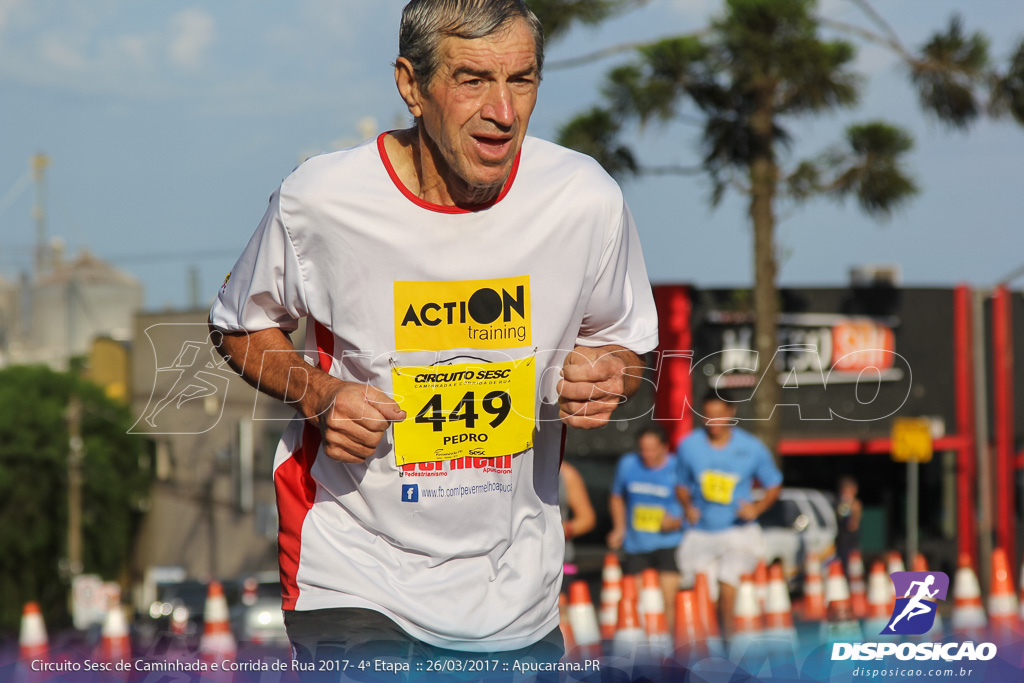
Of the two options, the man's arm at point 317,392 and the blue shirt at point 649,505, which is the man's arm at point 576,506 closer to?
the blue shirt at point 649,505

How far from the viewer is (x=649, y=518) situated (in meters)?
9.57

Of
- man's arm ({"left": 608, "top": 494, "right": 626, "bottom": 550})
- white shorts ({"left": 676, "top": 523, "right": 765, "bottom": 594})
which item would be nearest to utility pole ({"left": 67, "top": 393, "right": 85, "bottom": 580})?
man's arm ({"left": 608, "top": 494, "right": 626, "bottom": 550})

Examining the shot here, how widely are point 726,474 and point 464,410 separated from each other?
6.51 meters

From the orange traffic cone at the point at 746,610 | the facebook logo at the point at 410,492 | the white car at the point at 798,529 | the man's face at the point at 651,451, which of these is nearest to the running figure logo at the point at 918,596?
the facebook logo at the point at 410,492

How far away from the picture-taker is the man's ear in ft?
8.22

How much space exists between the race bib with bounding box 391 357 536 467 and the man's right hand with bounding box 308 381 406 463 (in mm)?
152

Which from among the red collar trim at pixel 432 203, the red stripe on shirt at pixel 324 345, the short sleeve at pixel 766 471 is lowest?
the short sleeve at pixel 766 471

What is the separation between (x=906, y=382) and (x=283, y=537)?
20.4 meters

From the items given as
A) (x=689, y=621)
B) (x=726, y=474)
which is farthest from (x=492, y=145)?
(x=726, y=474)

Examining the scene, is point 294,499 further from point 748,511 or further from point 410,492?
point 748,511

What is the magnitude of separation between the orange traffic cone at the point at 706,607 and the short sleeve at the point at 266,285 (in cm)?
525

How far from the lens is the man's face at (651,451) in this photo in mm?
9781

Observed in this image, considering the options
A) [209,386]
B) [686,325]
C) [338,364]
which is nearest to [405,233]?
[338,364]

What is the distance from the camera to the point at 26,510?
35219mm
